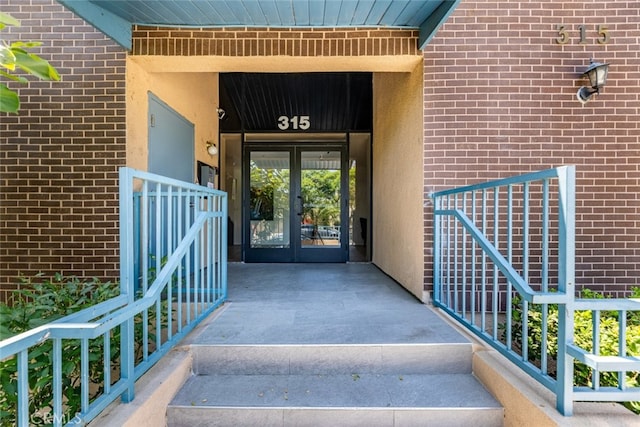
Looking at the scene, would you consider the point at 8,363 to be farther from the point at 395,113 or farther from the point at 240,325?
the point at 395,113

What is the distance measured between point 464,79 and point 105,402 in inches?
138

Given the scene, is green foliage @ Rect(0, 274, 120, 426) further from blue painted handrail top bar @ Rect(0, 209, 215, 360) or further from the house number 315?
the house number 315

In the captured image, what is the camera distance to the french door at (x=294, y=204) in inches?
231

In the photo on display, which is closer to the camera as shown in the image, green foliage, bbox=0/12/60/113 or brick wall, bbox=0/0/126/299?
green foliage, bbox=0/12/60/113

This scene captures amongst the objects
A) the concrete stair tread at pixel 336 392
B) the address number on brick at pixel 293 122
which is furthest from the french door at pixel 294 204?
the concrete stair tread at pixel 336 392

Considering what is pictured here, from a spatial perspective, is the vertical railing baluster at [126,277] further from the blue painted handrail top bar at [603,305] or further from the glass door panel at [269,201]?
the glass door panel at [269,201]

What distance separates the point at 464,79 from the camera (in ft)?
10.3

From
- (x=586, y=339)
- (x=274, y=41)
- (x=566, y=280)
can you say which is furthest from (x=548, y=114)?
(x=274, y=41)

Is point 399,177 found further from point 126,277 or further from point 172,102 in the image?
point 126,277

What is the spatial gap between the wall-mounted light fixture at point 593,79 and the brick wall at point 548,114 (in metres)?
0.05

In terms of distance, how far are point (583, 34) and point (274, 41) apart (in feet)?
9.46

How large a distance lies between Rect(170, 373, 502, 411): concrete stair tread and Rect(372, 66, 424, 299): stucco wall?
1.28 m

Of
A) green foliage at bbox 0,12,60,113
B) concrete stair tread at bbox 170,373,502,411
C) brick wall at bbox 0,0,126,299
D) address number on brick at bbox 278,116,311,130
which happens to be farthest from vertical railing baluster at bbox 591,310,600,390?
address number on brick at bbox 278,116,311,130

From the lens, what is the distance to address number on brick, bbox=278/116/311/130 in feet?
19.1
